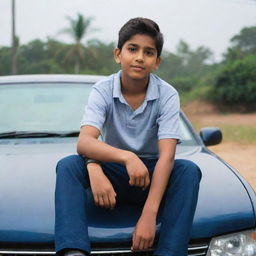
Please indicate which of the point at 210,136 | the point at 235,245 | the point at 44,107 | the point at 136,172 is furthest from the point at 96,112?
the point at 210,136

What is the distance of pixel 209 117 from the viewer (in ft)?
88.1

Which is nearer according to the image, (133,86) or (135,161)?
(135,161)

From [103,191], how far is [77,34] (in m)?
41.9

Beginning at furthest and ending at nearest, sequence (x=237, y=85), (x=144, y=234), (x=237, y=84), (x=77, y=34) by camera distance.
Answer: (x=77, y=34) → (x=237, y=84) → (x=237, y=85) → (x=144, y=234)

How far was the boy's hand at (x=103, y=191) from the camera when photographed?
6.31 ft

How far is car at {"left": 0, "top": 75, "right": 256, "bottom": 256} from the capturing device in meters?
1.88

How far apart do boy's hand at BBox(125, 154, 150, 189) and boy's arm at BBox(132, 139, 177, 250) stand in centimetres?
5

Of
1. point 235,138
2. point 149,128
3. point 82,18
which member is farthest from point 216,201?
point 82,18

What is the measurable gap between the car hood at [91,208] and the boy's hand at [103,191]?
7 cm

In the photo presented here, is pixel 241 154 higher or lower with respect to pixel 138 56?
lower

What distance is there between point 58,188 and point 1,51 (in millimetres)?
51391

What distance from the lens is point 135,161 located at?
1959 millimetres

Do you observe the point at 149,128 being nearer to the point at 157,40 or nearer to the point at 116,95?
the point at 116,95

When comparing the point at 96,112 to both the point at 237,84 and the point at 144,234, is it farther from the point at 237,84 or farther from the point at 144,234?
the point at 237,84
